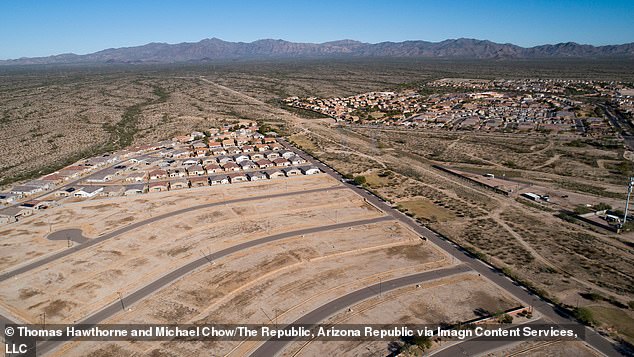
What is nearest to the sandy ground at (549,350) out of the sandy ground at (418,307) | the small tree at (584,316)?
the small tree at (584,316)

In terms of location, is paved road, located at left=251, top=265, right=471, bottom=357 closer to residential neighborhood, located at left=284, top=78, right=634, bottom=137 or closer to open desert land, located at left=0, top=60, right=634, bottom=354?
open desert land, located at left=0, top=60, right=634, bottom=354

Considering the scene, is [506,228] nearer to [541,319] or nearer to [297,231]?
[541,319]

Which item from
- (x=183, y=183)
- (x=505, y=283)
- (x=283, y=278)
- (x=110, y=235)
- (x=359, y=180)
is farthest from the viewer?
(x=183, y=183)

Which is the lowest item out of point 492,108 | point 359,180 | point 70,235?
point 70,235

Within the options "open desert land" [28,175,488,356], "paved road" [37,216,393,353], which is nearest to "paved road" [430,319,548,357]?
"open desert land" [28,175,488,356]

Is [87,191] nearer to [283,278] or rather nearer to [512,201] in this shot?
[283,278]

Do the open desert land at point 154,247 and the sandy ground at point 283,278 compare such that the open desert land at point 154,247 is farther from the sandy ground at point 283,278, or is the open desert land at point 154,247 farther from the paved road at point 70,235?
the sandy ground at point 283,278

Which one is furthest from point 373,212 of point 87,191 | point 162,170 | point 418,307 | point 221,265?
point 87,191
